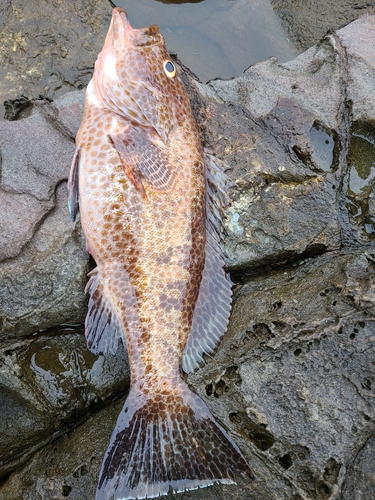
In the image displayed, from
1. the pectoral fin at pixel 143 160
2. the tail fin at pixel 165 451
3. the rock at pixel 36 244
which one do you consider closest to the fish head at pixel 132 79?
the pectoral fin at pixel 143 160

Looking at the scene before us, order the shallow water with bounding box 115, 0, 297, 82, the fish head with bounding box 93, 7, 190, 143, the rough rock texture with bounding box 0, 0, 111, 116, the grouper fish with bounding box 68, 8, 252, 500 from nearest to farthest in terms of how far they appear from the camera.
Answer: the grouper fish with bounding box 68, 8, 252, 500 → the fish head with bounding box 93, 7, 190, 143 → the rough rock texture with bounding box 0, 0, 111, 116 → the shallow water with bounding box 115, 0, 297, 82

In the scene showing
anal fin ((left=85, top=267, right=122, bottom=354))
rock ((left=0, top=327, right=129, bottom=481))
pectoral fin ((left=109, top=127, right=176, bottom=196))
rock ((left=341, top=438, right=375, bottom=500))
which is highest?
pectoral fin ((left=109, top=127, right=176, bottom=196))

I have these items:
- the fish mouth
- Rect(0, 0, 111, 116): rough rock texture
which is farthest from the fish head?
Rect(0, 0, 111, 116): rough rock texture

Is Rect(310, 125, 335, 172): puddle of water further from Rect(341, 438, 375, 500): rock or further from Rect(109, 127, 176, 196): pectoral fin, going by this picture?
Rect(341, 438, 375, 500): rock

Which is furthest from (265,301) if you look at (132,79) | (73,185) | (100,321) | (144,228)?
(132,79)

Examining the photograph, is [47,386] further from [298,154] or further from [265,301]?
[298,154]

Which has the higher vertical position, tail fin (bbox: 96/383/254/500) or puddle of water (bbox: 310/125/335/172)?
puddle of water (bbox: 310/125/335/172)

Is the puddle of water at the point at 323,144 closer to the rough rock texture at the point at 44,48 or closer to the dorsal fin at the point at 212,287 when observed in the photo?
the dorsal fin at the point at 212,287

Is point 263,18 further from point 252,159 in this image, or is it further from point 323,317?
point 323,317

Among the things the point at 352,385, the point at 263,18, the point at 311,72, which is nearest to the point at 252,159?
the point at 311,72
